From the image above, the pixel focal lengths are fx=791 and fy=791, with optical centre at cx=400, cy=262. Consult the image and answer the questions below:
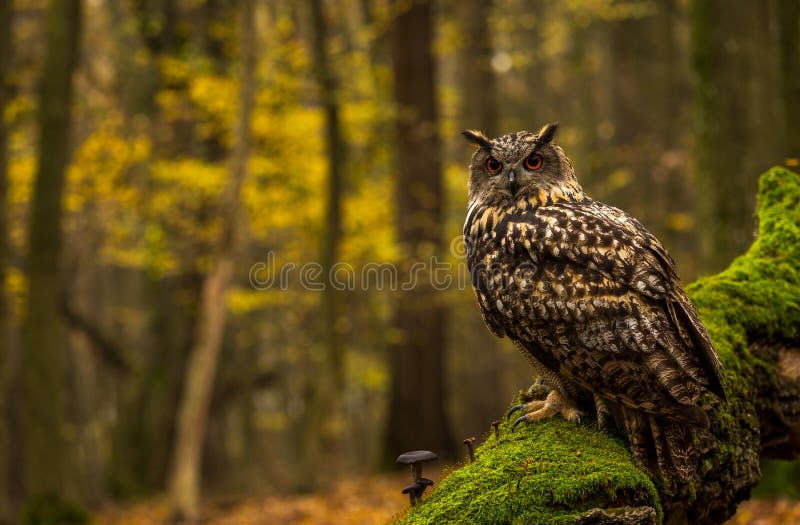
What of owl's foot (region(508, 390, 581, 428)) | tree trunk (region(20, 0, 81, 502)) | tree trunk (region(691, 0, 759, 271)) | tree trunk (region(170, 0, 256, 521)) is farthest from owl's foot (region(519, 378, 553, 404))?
tree trunk (region(20, 0, 81, 502))

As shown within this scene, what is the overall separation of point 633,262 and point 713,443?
889mm

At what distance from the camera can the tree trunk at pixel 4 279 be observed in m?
11.8

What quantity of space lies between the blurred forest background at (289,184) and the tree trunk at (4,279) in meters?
0.05

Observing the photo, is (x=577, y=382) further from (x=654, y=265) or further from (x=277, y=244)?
(x=277, y=244)

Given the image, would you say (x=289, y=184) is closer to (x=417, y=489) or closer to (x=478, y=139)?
(x=478, y=139)

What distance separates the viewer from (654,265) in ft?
11.3

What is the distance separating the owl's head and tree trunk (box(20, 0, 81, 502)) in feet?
28.2

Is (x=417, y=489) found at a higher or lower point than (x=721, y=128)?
lower

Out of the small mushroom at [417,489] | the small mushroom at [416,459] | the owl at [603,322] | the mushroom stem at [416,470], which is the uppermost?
the owl at [603,322]

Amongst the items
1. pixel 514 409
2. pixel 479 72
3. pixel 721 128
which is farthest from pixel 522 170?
pixel 479 72

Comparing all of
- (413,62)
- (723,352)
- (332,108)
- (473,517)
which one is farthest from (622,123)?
(473,517)

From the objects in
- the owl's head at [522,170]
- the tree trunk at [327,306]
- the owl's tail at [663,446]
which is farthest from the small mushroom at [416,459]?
the tree trunk at [327,306]

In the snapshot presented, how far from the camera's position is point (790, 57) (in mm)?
7832

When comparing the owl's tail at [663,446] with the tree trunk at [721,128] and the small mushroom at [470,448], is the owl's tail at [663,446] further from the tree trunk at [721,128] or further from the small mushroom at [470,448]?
the tree trunk at [721,128]
